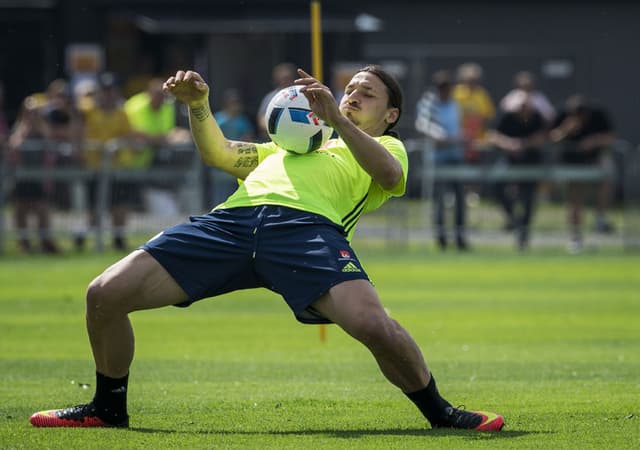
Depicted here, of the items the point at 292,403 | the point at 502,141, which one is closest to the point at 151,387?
the point at 292,403

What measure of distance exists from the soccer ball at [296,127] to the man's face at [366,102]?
210 millimetres

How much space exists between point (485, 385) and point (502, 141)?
45.0 feet

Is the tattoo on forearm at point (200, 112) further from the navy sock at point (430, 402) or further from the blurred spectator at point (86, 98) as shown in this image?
the blurred spectator at point (86, 98)

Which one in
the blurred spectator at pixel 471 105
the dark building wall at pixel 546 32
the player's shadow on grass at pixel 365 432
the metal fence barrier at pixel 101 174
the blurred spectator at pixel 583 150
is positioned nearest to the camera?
the player's shadow on grass at pixel 365 432

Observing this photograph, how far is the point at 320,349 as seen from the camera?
1204 cm

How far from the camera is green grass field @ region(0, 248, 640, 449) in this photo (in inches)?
291

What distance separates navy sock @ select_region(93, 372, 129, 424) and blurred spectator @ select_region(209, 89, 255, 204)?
45.0ft

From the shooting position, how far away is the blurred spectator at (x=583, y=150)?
74.7ft

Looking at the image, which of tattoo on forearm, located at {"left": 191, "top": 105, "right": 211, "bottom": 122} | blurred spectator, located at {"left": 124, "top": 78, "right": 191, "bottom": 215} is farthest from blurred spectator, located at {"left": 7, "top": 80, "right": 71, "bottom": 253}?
tattoo on forearm, located at {"left": 191, "top": 105, "right": 211, "bottom": 122}

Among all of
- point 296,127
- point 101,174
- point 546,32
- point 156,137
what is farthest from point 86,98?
point 546,32

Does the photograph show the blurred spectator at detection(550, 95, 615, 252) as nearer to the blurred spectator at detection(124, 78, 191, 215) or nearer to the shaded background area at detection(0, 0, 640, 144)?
the shaded background area at detection(0, 0, 640, 144)

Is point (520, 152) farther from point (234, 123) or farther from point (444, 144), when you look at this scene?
point (234, 123)

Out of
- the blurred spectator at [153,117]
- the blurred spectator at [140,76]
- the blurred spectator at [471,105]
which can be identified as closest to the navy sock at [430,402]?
the blurred spectator at [153,117]

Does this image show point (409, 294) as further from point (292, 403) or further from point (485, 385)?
point (292, 403)
